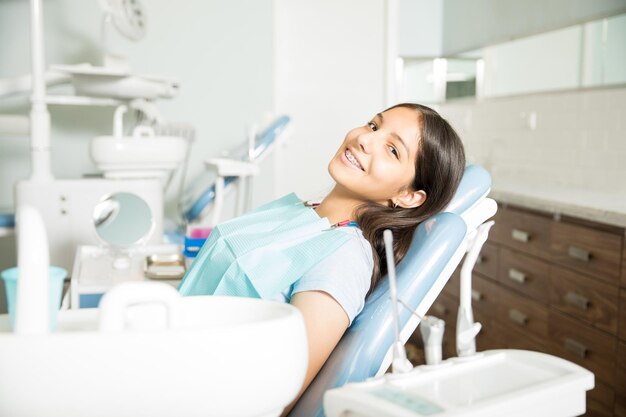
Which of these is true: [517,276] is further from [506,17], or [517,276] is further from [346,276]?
[346,276]

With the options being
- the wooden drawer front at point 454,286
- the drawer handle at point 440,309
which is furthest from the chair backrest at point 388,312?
the drawer handle at point 440,309

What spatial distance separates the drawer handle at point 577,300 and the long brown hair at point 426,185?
3.72 ft

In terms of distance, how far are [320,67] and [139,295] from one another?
347 centimetres

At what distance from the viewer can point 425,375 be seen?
79cm

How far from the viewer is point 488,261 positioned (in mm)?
2902

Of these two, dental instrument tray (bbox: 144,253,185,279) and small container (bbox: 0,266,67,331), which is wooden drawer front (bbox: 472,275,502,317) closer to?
dental instrument tray (bbox: 144,253,185,279)

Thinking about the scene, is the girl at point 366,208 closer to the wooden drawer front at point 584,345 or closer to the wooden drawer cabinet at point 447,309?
the wooden drawer front at point 584,345

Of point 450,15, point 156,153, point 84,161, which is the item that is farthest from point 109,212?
point 450,15

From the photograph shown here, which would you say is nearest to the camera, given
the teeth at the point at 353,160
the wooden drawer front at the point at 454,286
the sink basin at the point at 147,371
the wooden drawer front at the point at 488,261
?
the sink basin at the point at 147,371

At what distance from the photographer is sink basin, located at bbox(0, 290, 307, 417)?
603 millimetres

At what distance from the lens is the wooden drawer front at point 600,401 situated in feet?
7.07

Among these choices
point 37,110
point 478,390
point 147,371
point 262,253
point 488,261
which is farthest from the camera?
point 488,261

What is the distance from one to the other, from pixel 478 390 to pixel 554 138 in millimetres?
2553

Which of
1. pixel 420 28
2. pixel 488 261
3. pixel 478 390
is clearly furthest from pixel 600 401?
pixel 420 28
